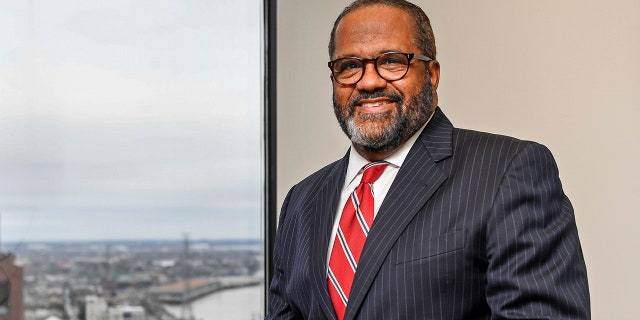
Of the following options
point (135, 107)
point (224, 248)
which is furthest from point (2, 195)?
point (224, 248)

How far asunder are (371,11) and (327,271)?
455 millimetres

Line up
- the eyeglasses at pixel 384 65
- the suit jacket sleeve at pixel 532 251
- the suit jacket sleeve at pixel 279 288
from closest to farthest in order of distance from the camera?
the suit jacket sleeve at pixel 532 251 → the eyeglasses at pixel 384 65 → the suit jacket sleeve at pixel 279 288

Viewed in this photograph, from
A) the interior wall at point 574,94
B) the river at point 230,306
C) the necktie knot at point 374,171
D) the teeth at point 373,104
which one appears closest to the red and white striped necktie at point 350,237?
the necktie knot at point 374,171

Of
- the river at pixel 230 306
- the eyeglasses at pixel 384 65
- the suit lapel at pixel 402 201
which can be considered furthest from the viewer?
the river at pixel 230 306

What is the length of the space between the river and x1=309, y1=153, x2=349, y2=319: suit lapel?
1100 mm

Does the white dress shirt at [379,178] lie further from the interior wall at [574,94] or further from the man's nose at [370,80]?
the interior wall at [574,94]

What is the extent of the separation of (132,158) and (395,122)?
3.87 feet

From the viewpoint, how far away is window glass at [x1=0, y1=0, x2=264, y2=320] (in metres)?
2.17

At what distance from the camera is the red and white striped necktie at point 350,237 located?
4.58 feet

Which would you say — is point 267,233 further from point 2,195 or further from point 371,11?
point 371,11

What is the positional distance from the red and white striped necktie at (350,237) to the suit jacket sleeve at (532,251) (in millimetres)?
235

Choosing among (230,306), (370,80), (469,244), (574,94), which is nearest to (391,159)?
(370,80)

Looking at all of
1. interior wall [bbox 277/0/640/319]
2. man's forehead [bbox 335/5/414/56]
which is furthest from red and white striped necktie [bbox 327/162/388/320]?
interior wall [bbox 277/0/640/319]

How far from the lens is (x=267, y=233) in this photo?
2.89 m
